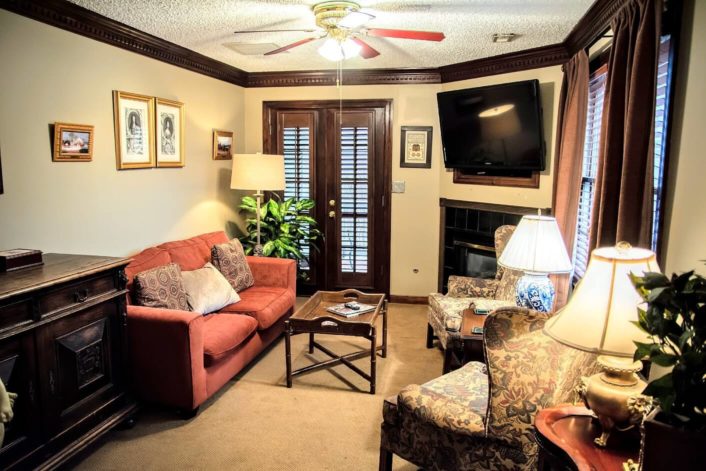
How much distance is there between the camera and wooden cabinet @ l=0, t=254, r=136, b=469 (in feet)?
7.35

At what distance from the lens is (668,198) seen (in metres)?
2.09

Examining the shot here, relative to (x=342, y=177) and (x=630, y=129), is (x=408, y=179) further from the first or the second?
(x=630, y=129)

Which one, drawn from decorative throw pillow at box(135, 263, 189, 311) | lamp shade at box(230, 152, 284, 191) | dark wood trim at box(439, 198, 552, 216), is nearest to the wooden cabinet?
decorative throw pillow at box(135, 263, 189, 311)

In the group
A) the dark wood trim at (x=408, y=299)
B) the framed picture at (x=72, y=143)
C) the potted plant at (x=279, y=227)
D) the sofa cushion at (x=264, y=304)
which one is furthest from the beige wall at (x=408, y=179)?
the framed picture at (x=72, y=143)

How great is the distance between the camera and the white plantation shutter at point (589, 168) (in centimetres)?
345

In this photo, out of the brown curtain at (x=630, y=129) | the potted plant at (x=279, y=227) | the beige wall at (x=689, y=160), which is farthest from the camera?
the potted plant at (x=279, y=227)

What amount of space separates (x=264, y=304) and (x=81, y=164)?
162cm

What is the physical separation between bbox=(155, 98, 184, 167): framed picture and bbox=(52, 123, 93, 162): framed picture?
0.74 meters

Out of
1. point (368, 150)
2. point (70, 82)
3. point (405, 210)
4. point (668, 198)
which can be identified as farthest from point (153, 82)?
point (668, 198)

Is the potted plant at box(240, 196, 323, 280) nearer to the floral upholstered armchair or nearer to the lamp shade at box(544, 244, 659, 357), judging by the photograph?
the floral upholstered armchair

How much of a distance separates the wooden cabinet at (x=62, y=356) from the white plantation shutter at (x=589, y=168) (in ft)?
9.81

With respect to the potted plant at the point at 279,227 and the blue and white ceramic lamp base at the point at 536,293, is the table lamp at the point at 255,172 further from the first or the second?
the blue and white ceramic lamp base at the point at 536,293

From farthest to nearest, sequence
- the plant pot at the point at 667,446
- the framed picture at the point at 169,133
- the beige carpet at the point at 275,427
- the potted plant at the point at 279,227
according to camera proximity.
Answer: the potted plant at the point at 279,227, the framed picture at the point at 169,133, the beige carpet at the point at 275,427, the plant pot at the point at 667,446

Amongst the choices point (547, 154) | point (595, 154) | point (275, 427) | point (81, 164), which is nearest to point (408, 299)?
point (547, 154)
